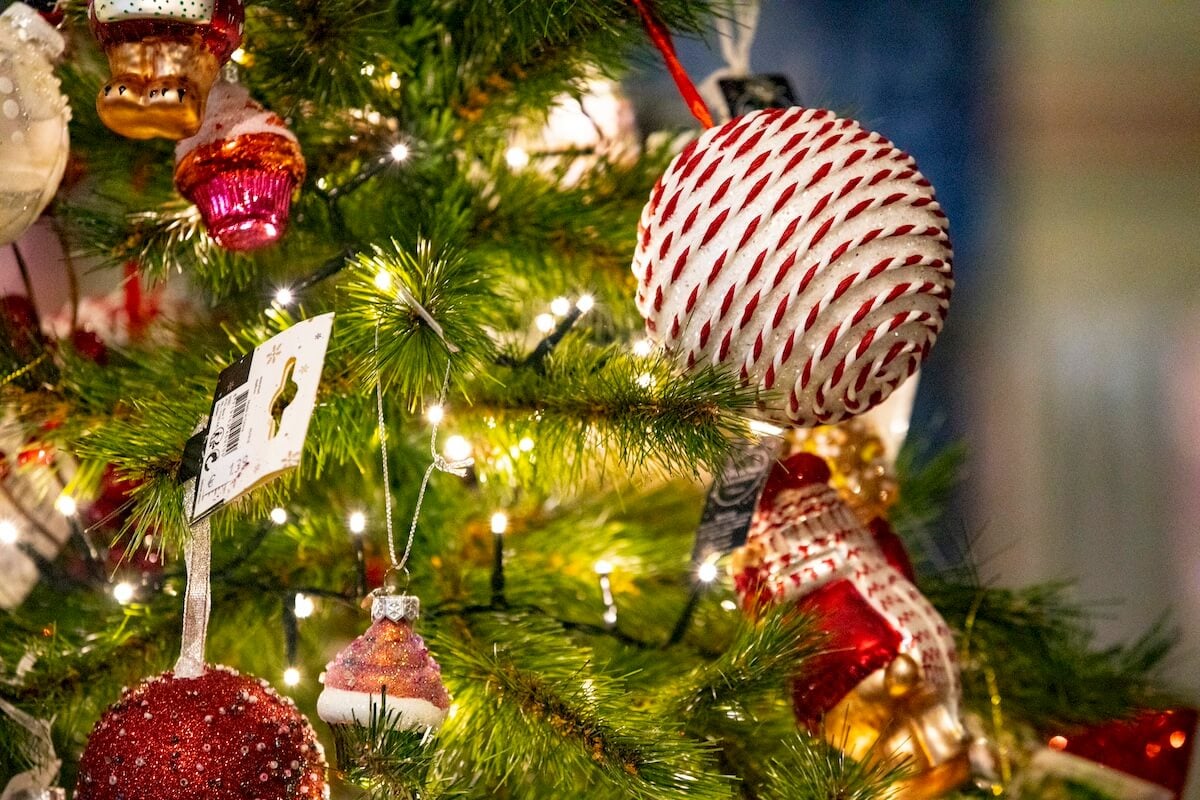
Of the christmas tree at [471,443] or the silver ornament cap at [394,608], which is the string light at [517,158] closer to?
the christmas tree at [471,443]

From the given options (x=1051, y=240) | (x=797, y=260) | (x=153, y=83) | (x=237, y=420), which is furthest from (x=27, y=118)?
(x=1051, y=240)

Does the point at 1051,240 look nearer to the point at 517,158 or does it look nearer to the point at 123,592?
the point at 517,158

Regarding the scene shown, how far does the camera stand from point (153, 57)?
606 mm

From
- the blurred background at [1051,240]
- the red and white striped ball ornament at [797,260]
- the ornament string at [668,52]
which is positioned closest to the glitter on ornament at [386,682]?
the red and white striped ball ornament at [797,260]

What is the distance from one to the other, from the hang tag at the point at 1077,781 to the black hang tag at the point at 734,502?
36cm

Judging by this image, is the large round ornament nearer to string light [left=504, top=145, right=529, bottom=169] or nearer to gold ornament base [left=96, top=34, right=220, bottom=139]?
gold ornament base [left=96, top=34, right=220, bottom=139]

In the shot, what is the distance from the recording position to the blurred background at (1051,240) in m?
1.50

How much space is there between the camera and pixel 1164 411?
149cm

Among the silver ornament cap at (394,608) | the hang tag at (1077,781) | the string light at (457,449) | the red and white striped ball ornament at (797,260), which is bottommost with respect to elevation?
the hang tag at (1077,781)

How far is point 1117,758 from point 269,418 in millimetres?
730

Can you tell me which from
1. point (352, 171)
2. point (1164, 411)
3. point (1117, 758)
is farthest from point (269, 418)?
point (1164, 411)

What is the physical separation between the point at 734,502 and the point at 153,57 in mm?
455

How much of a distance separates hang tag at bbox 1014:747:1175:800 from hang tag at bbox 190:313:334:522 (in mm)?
684

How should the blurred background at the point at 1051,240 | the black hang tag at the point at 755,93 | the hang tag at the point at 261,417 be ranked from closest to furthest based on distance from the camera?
the hang tag at the point at 261,417, the black hang tag at the point at 755,93, the blurred background at the point at 1051,240
